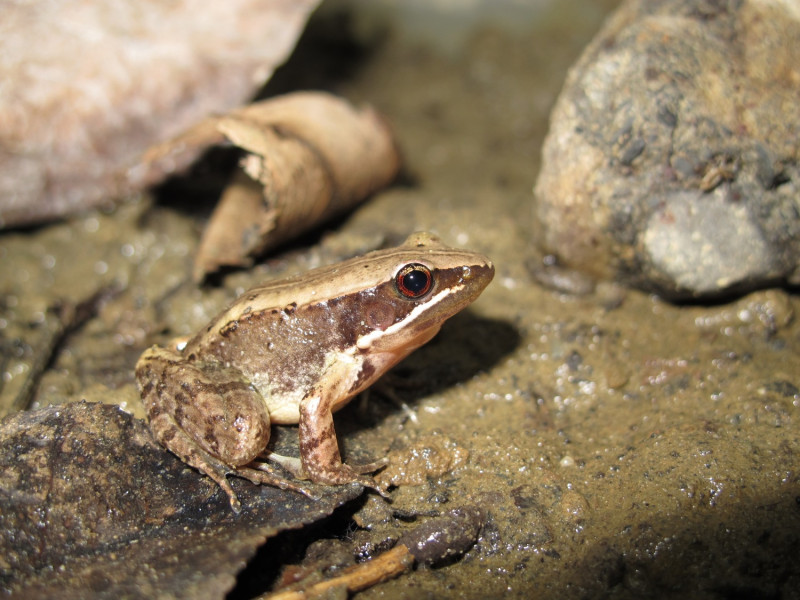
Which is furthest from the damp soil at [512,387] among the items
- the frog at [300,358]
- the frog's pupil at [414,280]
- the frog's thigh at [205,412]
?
the frog's pupil at [414,280]

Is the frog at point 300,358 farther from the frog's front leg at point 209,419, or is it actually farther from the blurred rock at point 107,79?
the blurred rock at point 107,79

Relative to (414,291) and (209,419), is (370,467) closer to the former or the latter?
(209,419)

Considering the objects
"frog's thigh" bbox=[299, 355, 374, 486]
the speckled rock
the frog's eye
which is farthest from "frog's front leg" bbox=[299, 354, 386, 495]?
the speckled rock

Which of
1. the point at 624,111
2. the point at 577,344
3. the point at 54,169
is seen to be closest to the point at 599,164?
the point at 624,111

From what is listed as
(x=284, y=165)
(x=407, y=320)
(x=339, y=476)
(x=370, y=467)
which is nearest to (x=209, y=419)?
(x=339, y=476)

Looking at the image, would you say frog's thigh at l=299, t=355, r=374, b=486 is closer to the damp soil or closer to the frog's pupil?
the damp soil

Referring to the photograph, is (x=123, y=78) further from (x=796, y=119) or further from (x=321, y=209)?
(x=796, y=119)
